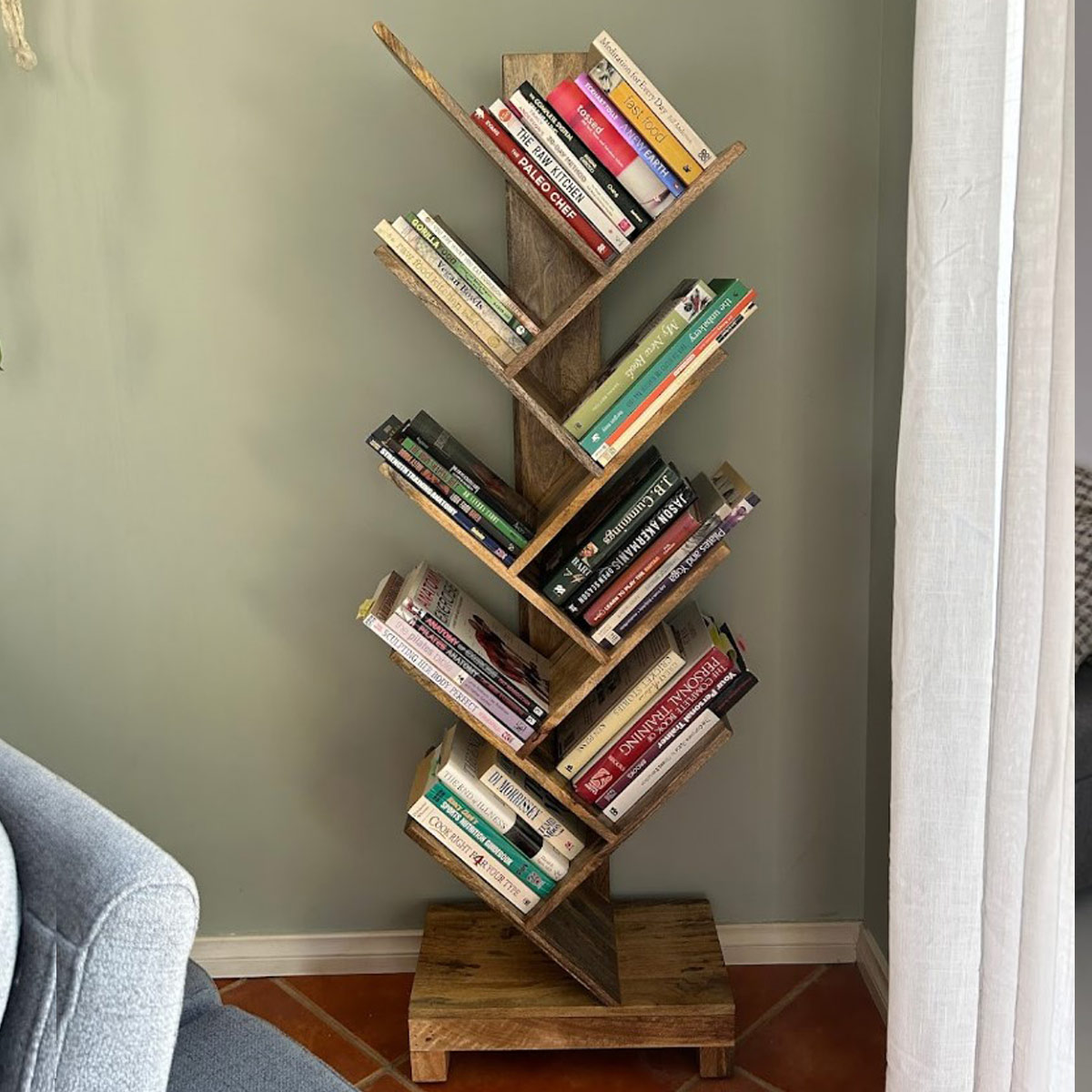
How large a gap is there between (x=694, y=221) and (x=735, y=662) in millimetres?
689

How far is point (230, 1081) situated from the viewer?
1.14 metres

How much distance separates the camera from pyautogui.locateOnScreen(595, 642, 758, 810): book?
187cm

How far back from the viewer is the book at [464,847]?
74.2 inches

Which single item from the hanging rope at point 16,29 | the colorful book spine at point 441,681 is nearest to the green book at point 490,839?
the colorful book spine at point 441,681

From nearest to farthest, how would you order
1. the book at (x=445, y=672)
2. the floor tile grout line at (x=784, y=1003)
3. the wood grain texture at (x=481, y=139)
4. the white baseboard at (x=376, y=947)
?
the wood grain texture at (x=481, y=139), the book at (x=445, y=672), the floor tile grout line at (x=784, y=1003), the white baseboard at (x=376, y=947)

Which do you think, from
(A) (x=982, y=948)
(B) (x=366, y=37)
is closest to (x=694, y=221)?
(B) (x=366, y=37)

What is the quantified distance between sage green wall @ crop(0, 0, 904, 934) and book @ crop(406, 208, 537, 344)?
25 centimetres

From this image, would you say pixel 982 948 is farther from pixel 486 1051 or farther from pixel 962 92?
pixel 486 1051

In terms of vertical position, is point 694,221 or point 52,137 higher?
point 52,137

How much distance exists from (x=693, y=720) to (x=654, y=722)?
56mm

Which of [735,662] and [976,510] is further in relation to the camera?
[735,662]

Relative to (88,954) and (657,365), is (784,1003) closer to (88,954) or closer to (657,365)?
(657,365)

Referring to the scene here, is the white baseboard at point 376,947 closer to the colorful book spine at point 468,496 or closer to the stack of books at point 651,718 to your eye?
the stack of books at point 651,718

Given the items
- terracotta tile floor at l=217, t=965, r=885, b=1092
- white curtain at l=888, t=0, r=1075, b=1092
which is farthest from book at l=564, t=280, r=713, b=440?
terracotta tile floor at l=217, t=965, r=885, b=1092
